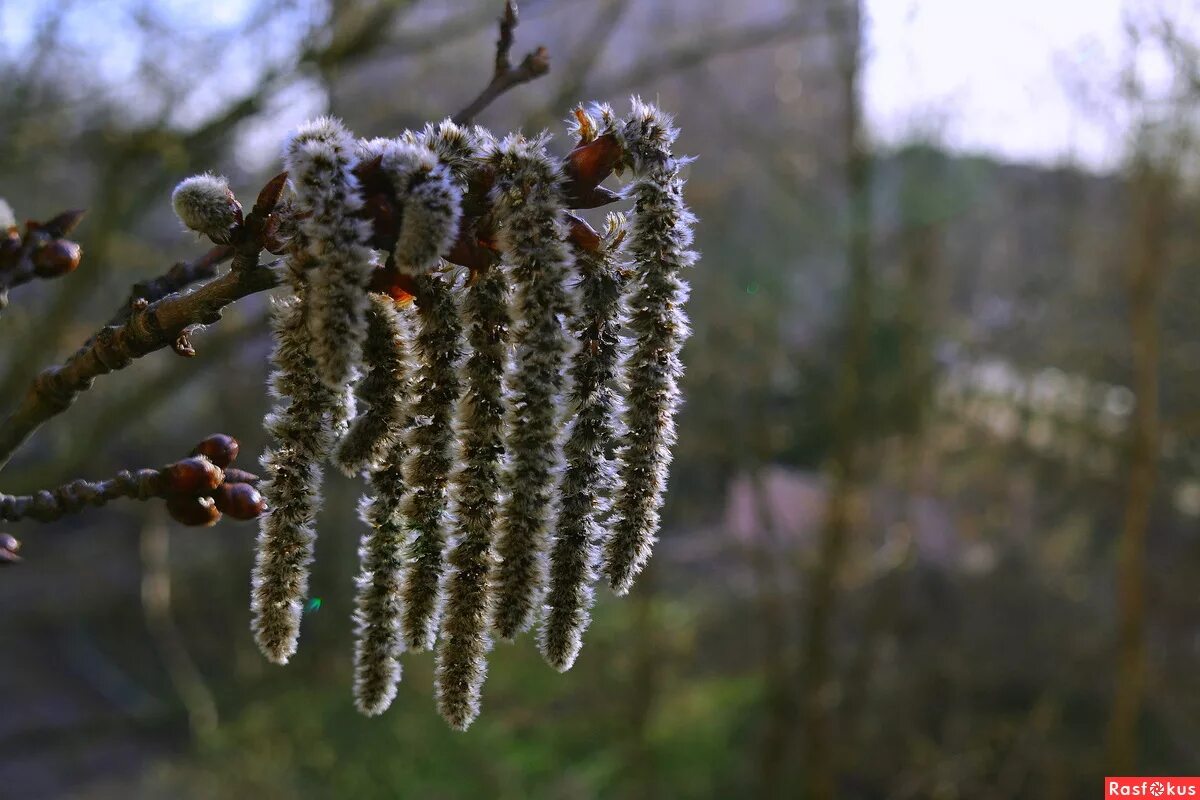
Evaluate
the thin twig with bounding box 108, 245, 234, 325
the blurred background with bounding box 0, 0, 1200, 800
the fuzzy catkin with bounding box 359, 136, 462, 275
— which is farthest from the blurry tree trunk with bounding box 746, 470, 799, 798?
the fuzzy catkin with bounding box 359, 136, 462, 275

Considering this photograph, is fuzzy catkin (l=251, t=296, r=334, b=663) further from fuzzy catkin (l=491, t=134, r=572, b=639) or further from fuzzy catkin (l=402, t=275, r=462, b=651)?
fuzzy catkin (l=491, t=134, r=572, b=639)

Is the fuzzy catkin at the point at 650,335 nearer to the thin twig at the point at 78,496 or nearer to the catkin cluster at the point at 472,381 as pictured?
the catkin cluster at the point at 472,381

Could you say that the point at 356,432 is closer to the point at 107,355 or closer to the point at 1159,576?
the point at 107,355

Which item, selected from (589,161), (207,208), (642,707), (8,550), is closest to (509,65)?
(589,161)

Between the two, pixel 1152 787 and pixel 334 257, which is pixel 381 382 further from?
pixel 1152 787

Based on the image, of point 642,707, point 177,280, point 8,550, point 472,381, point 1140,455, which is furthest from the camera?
point 642,707

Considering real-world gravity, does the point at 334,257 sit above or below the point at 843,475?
below
